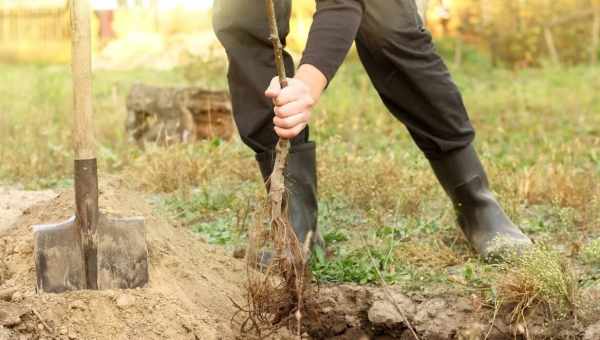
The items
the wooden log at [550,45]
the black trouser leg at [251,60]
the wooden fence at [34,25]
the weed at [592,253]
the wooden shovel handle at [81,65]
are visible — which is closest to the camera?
the wooden shovel handle at [81,65]

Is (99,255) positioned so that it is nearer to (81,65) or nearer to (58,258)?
(58,258)

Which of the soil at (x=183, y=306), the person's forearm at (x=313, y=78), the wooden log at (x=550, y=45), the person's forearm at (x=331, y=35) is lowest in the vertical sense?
the soil at (x=183, y=306)

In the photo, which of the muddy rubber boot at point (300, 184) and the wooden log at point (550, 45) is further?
the wooden log at point (550, 45)

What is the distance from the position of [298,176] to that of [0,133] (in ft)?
10.2

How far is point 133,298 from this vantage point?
8.07 feet

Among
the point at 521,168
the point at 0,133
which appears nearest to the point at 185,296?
the point at 521,168

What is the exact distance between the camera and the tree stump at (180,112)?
5.45 meters

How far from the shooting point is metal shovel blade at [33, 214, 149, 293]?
2469 mm

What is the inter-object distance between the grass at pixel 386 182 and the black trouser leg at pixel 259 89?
0.68 ft

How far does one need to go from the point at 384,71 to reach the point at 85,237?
3.65 feet

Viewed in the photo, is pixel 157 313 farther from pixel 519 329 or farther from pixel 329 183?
pixel 329 183

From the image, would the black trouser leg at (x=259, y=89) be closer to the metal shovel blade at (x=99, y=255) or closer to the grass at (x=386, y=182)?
the grass at (x=386, y=182)

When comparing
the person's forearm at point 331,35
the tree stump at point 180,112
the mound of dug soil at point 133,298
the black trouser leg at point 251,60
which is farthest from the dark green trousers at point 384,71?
the tree stump at point 180,112

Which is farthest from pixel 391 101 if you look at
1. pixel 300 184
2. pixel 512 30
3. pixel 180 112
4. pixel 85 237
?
pixel 512 30
